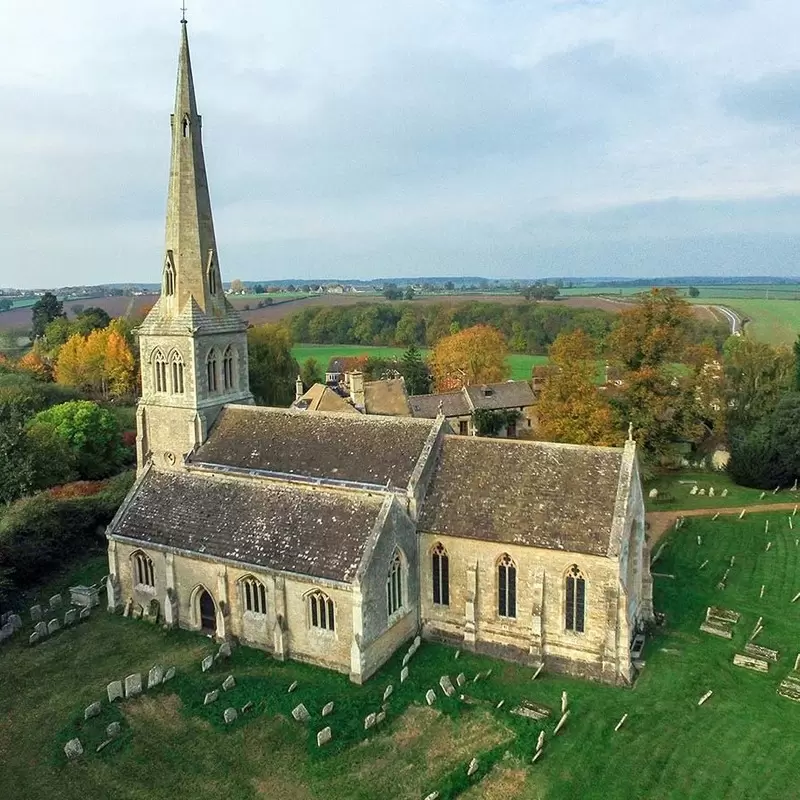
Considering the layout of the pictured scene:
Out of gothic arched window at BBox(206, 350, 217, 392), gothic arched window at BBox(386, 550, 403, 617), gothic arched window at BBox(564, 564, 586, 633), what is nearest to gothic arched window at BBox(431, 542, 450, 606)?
gothic arched window at BBox(386, 550, 403, 617)

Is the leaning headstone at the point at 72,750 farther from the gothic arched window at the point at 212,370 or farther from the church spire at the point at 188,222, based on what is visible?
the church spire at the point at 188,222

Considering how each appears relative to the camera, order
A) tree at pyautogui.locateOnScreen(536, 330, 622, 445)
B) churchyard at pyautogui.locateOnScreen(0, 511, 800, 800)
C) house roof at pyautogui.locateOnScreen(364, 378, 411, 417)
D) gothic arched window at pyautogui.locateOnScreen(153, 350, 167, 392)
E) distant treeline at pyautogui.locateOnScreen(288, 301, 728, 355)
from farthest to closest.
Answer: distant treeline at pyautogui.locateOnScreen(288, 301, 728, 355) → house roof at pyautogui.locateOnScreen(364, 378, 411, 417) → tree at pyautogui.locateOnScreen(536, 330, 622, 445) → gothic arched window at pyautogui.locateOnScreen(153, 350, 167, 392) → churchyard at pyautogui.locateOnScreen(0, 511, 800, 800)

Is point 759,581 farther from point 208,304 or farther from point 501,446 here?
point 208,304

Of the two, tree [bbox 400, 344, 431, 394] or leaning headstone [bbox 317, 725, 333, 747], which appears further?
tree [bbox 400, 344, 431, 394]

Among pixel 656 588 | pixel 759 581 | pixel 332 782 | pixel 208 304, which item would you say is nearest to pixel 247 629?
pixel 332 782

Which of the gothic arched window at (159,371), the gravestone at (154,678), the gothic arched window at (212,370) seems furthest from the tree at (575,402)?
the gravestone at (154,678)

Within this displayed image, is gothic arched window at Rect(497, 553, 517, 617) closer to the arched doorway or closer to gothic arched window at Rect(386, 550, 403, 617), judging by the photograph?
gothic arched window at Rect(386, 550, 403, 617)

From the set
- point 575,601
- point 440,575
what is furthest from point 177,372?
point 575,601
